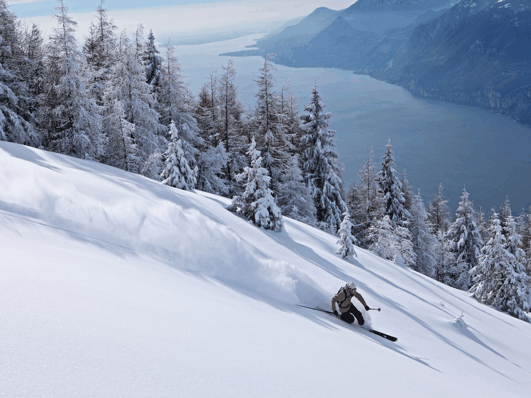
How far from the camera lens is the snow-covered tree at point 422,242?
115ft

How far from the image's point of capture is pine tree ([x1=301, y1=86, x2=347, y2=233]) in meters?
28.2

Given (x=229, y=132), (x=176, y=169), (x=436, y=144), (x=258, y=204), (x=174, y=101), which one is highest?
(x=174, y=101)

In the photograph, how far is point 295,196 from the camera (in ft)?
84.4

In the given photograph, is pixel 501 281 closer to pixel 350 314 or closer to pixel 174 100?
pixel 350 314

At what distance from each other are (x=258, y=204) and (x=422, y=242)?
94.1ft

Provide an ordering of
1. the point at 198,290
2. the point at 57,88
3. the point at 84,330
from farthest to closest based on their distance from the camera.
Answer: the point at 57,88
the point at 198,290
the point at 84,330

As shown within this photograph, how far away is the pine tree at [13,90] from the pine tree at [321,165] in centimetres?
1901

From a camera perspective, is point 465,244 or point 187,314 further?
point 465,244

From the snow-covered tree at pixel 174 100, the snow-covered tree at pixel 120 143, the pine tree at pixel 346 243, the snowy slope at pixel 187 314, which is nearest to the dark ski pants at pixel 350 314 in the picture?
the snowy slope at pixel 187 314

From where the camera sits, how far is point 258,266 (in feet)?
27.9

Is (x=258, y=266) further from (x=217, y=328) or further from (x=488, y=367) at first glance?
(x=488, y=367)

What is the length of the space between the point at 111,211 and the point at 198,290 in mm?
3508

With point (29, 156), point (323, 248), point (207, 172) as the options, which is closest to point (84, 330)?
point (29, 156)

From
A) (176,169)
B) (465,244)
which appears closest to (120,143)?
(176,169)
